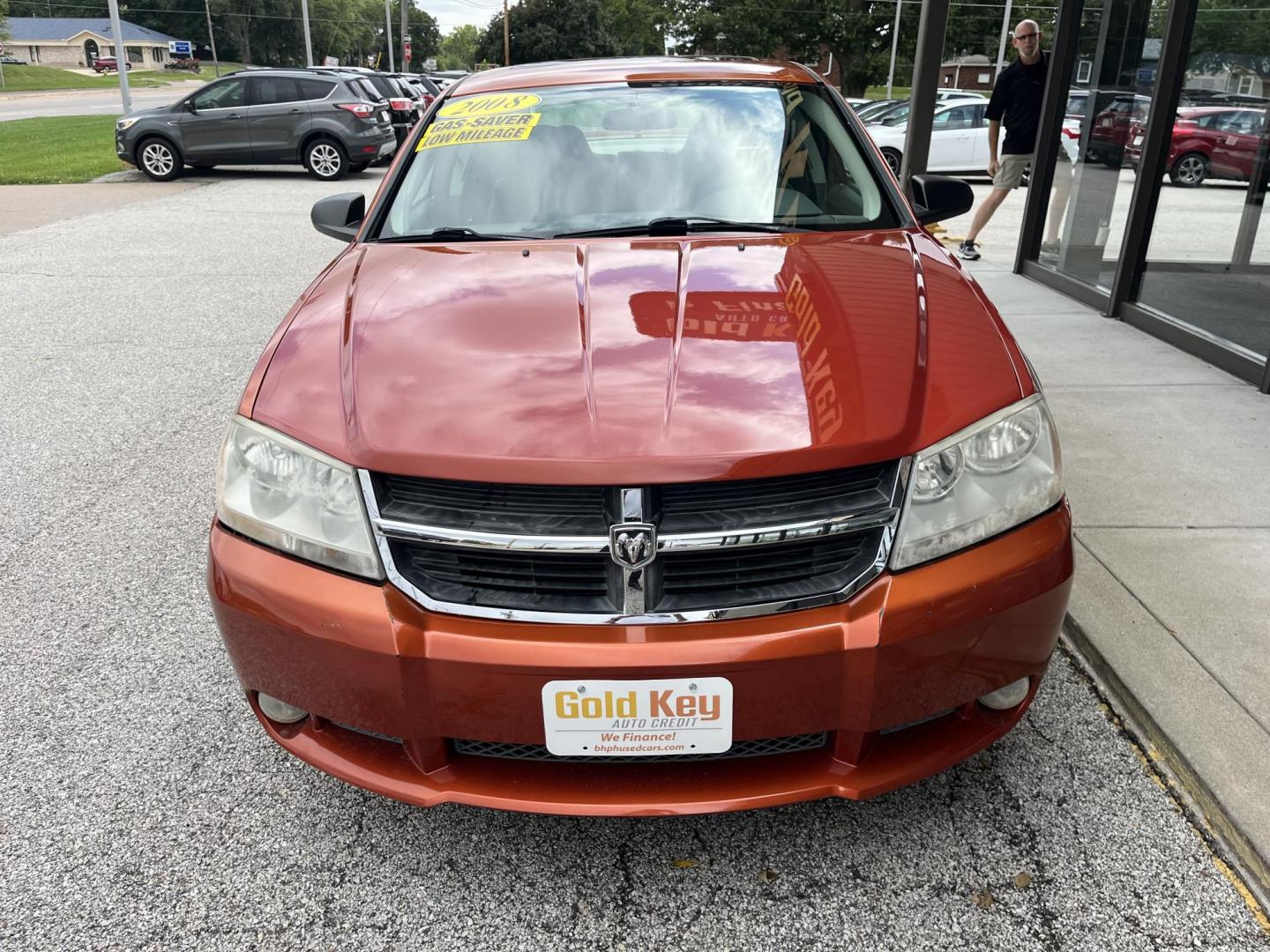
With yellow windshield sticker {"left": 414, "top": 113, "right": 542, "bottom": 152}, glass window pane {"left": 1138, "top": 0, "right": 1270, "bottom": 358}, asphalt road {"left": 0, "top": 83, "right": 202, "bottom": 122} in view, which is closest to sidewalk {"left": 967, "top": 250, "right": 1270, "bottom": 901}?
glass window pane {"left": 1138, "top": 0, "right": 1270, "bottom": 358}

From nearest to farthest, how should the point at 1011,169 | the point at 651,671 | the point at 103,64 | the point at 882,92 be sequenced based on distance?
1. the point at 651,671
2. the point at 1011,169
3. the point at 882,92
4. the point at 103,64

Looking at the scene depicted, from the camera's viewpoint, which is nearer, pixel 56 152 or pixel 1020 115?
pixel 1020 115

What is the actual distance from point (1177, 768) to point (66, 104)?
4869 centimetres

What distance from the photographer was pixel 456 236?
289 centimetres

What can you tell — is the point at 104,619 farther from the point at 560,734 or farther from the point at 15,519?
the point at 560,734

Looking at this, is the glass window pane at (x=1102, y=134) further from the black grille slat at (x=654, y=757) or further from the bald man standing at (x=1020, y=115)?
the black grille slat at (x=654, y=757)

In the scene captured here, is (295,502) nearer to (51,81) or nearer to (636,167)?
(636,167)

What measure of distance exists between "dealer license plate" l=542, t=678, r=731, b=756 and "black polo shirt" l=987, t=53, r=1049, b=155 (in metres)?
8.03

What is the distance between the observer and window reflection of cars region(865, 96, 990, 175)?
1703cm

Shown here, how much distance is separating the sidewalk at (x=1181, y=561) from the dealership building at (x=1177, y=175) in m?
0.68

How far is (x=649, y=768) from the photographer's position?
1.90m

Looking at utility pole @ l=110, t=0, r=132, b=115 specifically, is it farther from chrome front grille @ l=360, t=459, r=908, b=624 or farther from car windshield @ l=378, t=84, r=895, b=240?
chrome front grille @ l=360, t=459, r=908, b=624

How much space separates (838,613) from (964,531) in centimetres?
32

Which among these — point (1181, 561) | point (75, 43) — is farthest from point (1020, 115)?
point (75, 43)
